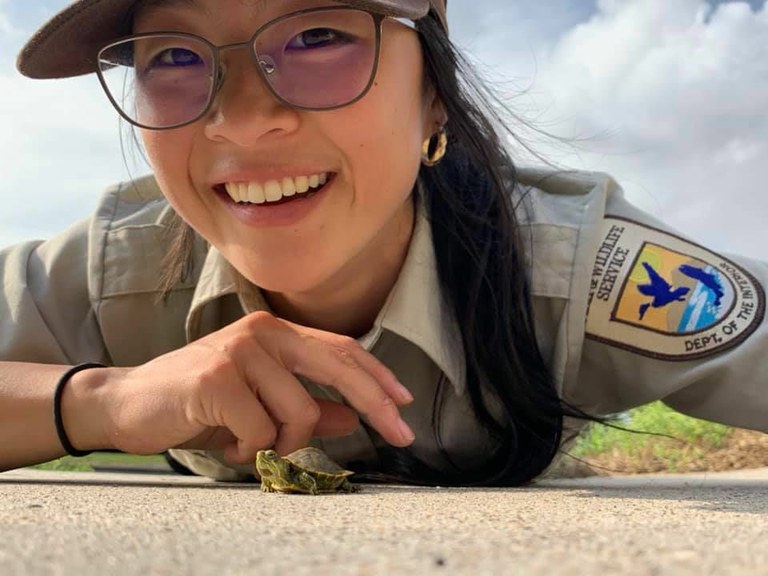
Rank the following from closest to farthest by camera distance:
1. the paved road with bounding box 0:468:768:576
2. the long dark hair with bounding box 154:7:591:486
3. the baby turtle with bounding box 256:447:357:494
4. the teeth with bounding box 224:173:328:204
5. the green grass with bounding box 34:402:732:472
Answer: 1. the paved road with bounding box 0:468:768:576
2. the baby turtle with bounding box 256:447:357:494
3. the teeth with bounding box 224:173:328:204
4. the long dark hair with bounding box 154:7:591:486
5. the green grass with bounding box 34:402:732:472

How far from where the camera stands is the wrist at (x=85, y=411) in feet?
4.75

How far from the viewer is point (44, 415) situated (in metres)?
1.48

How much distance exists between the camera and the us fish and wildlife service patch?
1639 mm

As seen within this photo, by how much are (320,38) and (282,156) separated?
19 cm

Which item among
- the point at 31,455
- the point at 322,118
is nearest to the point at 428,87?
the point at 322,118

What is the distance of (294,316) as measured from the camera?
71.2 inches

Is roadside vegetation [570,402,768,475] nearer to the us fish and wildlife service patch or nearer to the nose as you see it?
the us fish and wildlife service patch

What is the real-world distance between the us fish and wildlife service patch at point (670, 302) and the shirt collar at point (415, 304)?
0.89 ft

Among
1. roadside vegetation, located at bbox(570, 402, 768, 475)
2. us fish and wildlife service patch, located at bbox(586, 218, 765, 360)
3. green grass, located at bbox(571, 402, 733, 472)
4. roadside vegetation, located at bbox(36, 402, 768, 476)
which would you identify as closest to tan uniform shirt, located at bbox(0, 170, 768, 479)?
us fish and wildlife service patch, located at bbox(586, 218, 765, 360)

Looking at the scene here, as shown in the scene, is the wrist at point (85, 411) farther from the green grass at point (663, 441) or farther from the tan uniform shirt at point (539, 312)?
the green grass at point (663, 441)

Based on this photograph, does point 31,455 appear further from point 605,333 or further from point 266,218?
point 605,333

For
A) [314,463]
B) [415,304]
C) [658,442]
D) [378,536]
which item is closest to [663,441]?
[658,442]

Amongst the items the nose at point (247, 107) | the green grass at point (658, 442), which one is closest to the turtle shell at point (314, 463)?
the nose at point (247, 107)

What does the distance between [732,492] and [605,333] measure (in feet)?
1.40
